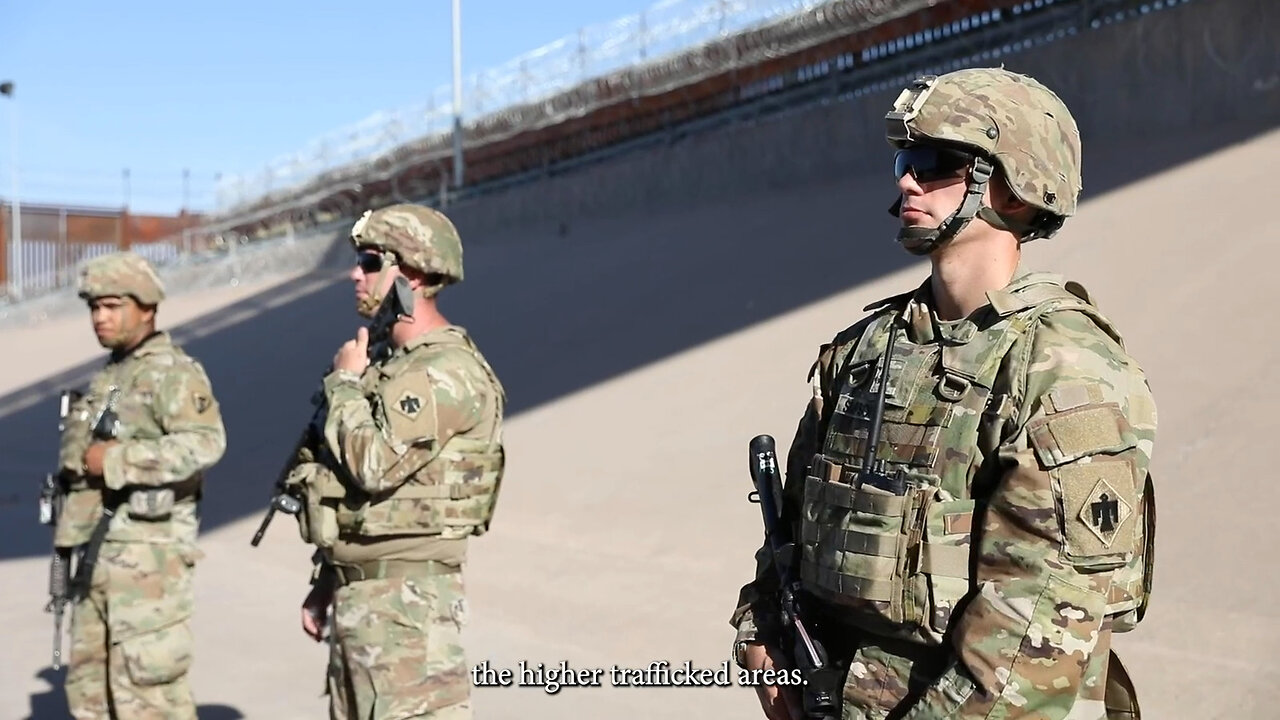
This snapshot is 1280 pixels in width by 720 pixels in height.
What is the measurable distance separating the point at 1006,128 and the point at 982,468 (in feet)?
1.94

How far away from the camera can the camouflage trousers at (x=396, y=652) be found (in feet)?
11.6

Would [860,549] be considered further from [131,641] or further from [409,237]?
[131,641]

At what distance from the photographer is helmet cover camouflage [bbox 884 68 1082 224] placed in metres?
2.11

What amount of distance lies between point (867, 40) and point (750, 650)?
1146 centimetres

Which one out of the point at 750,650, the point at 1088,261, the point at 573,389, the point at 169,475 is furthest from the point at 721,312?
the point at 750,650

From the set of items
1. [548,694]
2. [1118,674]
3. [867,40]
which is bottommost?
[548,694]

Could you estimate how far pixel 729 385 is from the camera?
8719 millimetres

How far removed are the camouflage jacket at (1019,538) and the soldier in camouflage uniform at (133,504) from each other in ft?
10.4

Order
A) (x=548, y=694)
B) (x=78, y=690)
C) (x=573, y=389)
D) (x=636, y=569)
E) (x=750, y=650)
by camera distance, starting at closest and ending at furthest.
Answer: (x=750, y=650), (x=78, y=690), (x=548, y=694), (x=636, y=569), (x=573, y=389)

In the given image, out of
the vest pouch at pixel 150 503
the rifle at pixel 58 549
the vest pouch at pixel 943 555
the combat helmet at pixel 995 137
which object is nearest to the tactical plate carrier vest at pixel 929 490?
the vest pouch at pixel 943 555

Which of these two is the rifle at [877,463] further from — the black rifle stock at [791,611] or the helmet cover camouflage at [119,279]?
the helmet cover camouflage at [119,279]

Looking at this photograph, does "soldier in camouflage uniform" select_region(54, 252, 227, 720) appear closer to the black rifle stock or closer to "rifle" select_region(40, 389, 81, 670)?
"rifle" select_region(40, 389, 81, 670)

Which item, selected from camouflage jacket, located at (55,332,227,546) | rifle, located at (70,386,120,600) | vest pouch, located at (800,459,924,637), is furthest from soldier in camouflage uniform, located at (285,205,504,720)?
vest pouch, located at (800,459,924,637)

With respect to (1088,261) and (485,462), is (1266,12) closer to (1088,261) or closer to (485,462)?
(1088,261)
